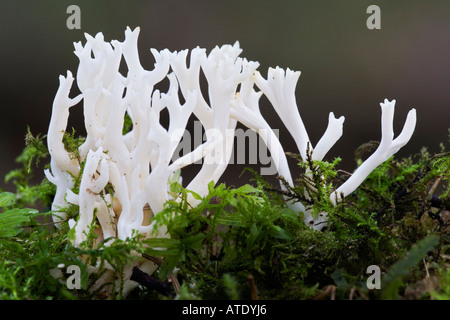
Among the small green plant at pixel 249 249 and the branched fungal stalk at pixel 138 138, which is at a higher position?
the branched fungal stalk at pixel 138 138

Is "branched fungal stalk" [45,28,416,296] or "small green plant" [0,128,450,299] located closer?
"small green plant" [0,128,450,299]

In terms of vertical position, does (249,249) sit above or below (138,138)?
below

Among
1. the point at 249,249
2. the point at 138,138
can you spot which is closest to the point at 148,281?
the point at 249,249

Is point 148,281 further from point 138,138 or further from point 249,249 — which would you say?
point 138,138

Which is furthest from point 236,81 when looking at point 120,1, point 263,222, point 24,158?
point 120,1

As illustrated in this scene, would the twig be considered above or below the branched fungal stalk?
below

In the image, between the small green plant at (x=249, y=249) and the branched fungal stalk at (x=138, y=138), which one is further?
the branched fungal stalk at (x=138, y=138)

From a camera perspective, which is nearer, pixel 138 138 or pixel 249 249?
pixel 249 249

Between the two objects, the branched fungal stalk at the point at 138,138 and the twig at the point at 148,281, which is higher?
the branched fungal stalk at the point at 138,138

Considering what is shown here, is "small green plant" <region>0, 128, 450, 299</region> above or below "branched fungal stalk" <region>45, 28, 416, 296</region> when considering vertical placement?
below
